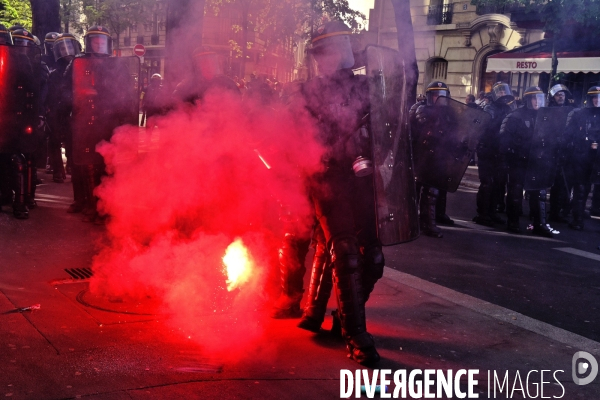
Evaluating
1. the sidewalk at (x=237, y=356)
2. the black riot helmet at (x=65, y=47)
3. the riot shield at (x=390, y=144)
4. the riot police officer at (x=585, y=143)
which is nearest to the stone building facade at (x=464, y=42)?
the riot police officer at (x=585, y=143)

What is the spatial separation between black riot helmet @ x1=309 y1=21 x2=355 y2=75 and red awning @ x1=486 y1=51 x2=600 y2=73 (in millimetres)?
15743

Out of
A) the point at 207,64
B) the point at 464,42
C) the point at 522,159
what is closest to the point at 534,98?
the point at 522,159

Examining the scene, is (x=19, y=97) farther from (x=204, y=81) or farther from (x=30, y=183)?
(x=204, y=81)

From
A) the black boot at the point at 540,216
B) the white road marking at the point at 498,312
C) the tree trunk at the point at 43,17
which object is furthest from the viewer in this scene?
the tree trunk at the point at 43,17

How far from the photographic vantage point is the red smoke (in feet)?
14.1

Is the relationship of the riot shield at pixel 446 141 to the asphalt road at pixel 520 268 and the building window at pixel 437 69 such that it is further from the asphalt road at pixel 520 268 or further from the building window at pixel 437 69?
the building window at pixel 437 69

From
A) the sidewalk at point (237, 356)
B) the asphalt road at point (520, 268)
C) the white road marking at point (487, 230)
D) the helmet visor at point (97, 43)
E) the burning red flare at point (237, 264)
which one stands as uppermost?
the helmet visor at point (97, 43)

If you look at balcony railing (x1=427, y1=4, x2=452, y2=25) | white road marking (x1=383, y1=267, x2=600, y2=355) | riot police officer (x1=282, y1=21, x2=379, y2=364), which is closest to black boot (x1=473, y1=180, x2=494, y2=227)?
white road marking (x1=383, y1=267, x2=600, y2=355)

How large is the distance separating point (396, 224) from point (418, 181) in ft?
15.0

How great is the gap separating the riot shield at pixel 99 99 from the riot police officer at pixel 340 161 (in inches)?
152

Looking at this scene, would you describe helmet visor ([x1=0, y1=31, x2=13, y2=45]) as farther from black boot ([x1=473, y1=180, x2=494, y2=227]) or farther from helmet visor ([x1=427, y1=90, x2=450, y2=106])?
black boot ([x1=473, y1=180, x2=494, y2=227])

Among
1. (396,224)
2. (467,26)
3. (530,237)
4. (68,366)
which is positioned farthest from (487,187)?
(467,26)

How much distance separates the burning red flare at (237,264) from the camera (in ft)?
17.4

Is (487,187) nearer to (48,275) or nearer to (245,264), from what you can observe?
(245,264)
